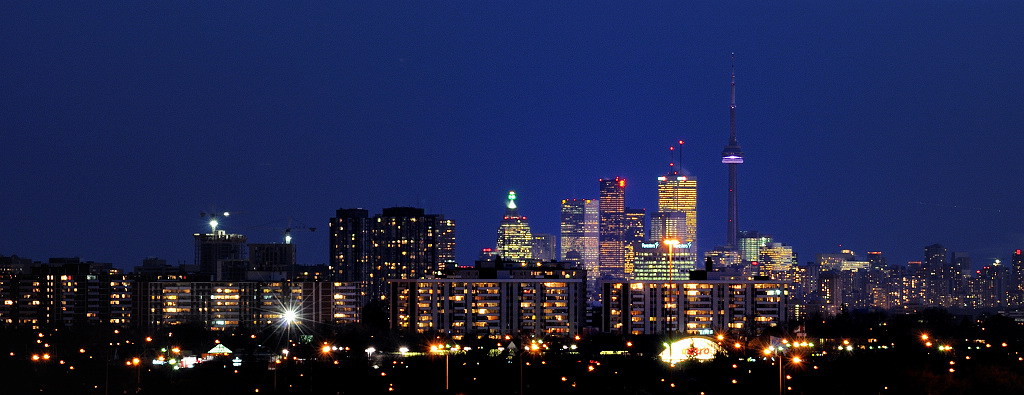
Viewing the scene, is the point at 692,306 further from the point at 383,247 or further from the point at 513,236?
the point at 513,236

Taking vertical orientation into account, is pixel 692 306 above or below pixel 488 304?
below

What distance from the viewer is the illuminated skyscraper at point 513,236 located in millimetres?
166587

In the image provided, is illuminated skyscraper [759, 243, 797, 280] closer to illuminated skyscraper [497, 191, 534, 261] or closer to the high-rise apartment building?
illuminated skyscraper [497, 191, 534, 261]

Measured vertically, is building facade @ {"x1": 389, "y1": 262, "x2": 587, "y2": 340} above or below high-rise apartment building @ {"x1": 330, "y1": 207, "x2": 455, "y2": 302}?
below

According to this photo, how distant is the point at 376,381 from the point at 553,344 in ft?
69.3

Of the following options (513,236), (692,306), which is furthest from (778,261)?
(692,306)

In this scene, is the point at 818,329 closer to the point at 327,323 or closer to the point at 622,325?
the point at 622,325

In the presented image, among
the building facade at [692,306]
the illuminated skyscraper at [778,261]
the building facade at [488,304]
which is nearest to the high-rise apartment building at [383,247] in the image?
the building facade at [488,304]

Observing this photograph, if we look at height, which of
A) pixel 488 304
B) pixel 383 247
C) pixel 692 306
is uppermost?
pixel 383 247

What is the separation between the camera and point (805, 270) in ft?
584

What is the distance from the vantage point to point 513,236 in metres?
170

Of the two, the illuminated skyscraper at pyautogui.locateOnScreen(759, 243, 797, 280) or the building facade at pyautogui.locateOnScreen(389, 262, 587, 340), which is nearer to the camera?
the building facade at pyautogui.locateOnScreen(389, 262, 587, 340)

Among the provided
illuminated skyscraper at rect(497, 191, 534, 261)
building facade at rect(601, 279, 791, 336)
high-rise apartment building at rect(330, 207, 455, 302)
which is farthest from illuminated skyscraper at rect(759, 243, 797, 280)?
building facade at rect(601, 279, 791, 336)

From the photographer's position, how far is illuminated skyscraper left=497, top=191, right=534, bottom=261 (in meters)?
167
